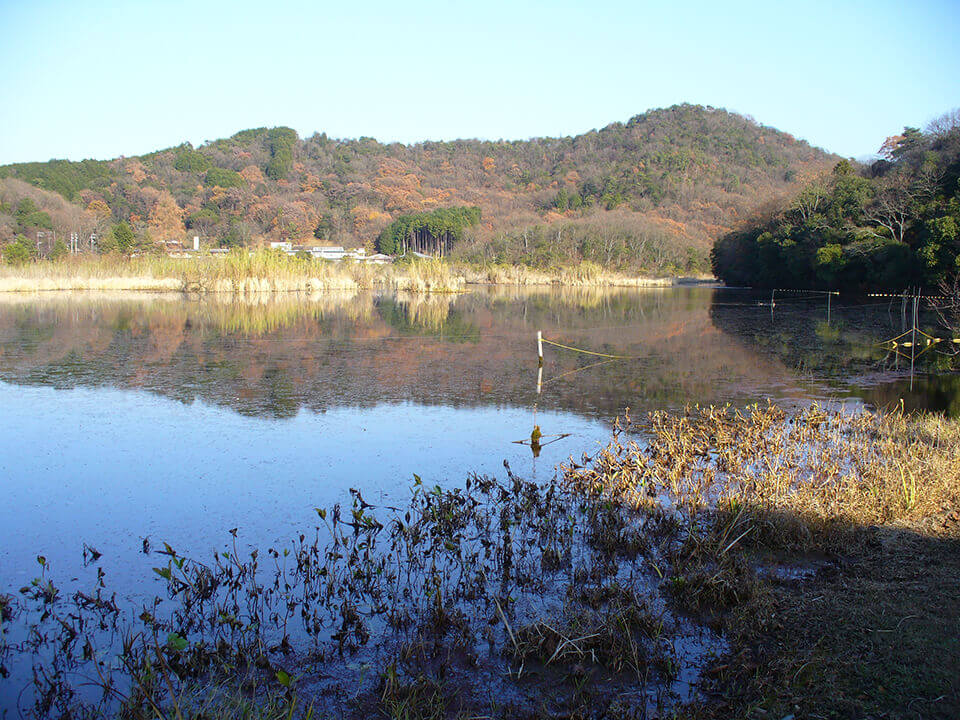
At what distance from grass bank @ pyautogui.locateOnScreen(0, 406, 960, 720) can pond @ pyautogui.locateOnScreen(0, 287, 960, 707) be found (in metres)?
0.54

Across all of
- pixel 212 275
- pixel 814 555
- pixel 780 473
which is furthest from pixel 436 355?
pixel 212 275

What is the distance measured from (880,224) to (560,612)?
29.9 m

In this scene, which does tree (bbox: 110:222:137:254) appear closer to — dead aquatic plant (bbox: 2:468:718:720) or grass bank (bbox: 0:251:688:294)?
grass bank (bbox: 0:251:688:294)

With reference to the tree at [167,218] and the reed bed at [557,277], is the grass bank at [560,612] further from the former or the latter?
the tree at [167,218]

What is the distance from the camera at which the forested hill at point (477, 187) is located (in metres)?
59.0

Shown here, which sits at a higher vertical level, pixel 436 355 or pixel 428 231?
pixel 428 231

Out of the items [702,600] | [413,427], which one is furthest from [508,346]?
[702,600]

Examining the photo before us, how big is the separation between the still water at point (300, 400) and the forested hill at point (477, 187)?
122ft

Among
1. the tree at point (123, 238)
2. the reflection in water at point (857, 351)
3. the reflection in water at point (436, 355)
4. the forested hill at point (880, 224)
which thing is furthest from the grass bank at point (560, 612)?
the tree at point (123, 238)

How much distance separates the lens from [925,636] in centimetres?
352

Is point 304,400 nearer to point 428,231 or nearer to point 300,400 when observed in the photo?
point 300,400

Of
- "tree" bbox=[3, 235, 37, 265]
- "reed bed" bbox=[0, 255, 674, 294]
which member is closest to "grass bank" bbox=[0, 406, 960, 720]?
"reed bed" bbox=[0, 255, 674, 294]

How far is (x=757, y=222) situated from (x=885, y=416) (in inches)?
1482

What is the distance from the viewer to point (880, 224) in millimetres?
29062
